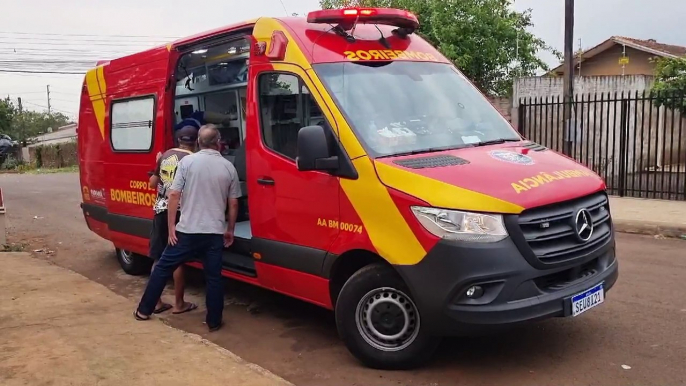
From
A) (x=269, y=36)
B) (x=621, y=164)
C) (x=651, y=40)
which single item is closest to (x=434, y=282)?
(x=269, y=36)

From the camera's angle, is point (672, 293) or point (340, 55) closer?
point (340, 55)

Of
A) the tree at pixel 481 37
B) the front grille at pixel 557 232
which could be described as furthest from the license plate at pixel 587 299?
the tree at pixel 481 37

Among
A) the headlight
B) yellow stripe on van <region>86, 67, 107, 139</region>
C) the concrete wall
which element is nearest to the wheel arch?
the headlight

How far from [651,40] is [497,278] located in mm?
29153

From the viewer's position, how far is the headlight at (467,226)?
3688 millimetres

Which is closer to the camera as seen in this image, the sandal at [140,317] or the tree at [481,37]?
the sandal at [140,317]

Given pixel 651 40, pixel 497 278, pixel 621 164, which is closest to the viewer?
pixel 497 278

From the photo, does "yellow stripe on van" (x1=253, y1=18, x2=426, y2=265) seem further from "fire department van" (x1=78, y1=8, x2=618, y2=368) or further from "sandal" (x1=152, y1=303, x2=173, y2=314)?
"sandal" (x1=152, y1=303, x2=173, y2=314)

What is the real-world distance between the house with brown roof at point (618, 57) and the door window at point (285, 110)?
20376mm

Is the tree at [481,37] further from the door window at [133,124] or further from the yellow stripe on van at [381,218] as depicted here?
the yellow stripe on van at [381,218]

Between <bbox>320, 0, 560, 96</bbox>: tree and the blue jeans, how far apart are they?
49.3 feet

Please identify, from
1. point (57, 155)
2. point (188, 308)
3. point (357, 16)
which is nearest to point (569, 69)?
point (357, 16)

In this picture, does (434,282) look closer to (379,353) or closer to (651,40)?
(379,353)

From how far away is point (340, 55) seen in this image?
15.6ft
